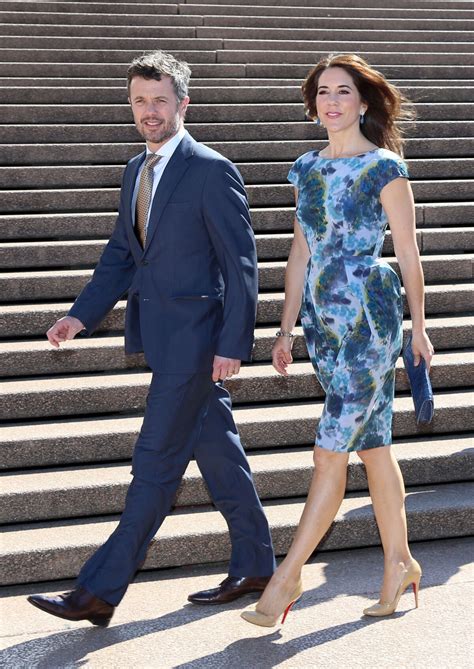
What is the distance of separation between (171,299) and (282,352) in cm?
48

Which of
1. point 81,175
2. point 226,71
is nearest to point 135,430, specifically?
point 81,175

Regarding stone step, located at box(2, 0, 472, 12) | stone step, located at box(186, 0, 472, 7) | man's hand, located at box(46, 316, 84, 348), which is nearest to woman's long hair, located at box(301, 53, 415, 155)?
man's hand, located at box(46, 316, 84, 348)

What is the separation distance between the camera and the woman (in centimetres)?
404

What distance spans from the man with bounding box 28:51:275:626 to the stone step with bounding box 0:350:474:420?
1276 mm

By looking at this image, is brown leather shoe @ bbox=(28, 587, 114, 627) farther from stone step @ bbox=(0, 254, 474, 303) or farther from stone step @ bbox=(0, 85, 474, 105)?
stone step @ bbox=(0, 85, 474, 105)

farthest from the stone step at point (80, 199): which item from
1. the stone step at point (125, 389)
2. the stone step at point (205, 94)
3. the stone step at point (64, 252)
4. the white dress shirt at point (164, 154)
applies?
the white dress shirt at point (164, 154)

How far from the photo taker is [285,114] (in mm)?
8312

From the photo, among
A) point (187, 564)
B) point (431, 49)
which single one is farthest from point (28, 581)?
point (431, 49)

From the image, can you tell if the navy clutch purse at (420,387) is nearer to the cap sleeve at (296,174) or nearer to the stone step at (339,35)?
the cap sleeve at (296,174)

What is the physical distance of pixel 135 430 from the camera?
17.4 ft

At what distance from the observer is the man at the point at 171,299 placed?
3998 millimetres

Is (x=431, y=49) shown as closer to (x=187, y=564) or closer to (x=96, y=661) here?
(x=187, y=564)

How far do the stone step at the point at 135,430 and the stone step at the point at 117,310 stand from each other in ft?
2.15

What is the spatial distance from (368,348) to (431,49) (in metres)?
6.85
